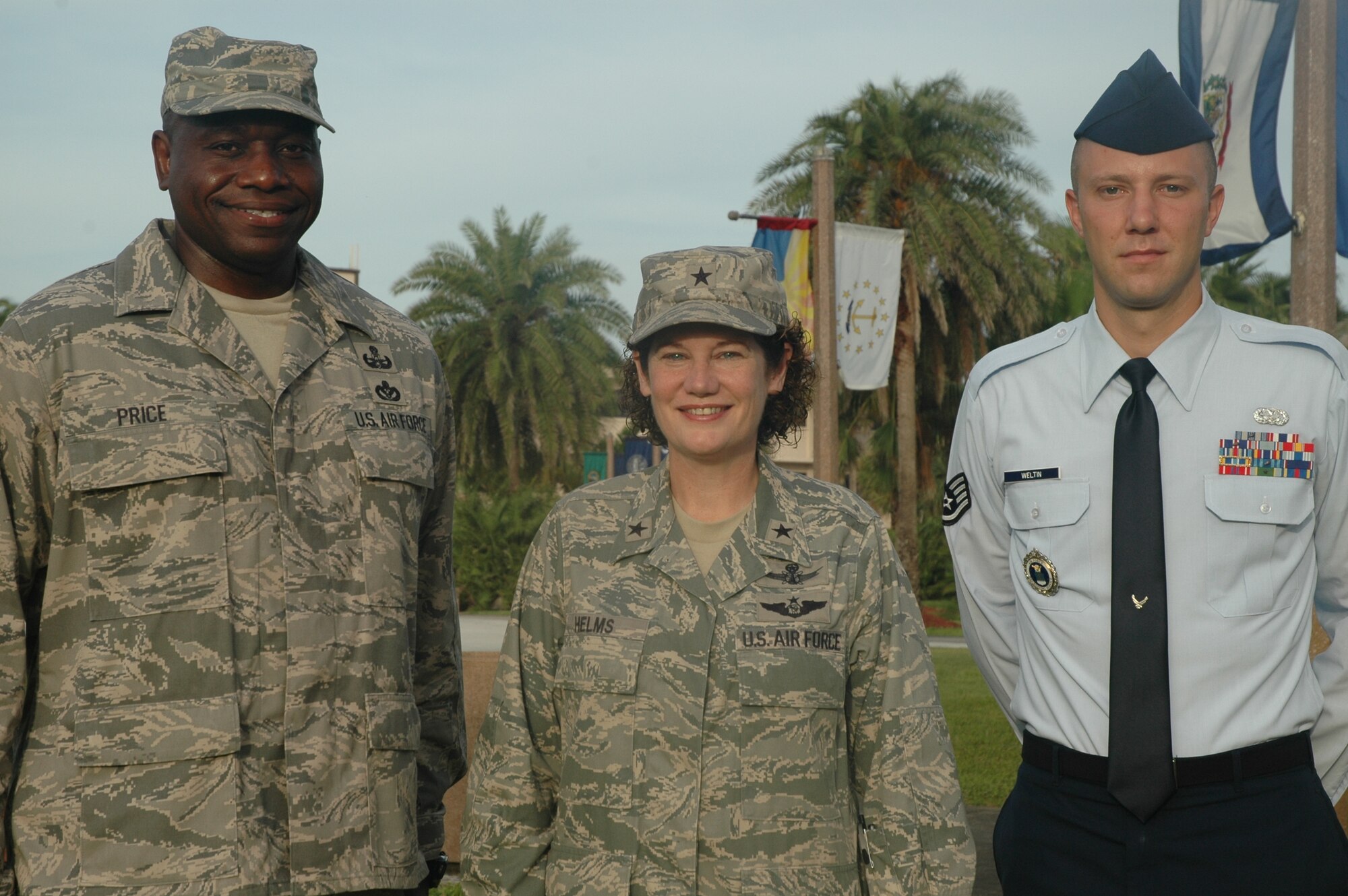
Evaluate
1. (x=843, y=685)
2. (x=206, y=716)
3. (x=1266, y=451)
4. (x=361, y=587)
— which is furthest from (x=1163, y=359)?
(x=206, y=716)

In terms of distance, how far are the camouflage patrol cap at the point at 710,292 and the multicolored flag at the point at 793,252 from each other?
10.0 meters

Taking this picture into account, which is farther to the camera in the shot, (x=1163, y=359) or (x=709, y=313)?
(x=1163, y=359)

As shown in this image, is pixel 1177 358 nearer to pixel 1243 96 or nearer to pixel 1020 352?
pixel 1020 352

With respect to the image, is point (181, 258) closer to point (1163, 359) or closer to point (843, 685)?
point (843, 685)

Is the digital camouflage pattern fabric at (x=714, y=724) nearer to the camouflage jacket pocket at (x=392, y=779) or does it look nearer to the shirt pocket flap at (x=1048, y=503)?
the camouflage jacket pocket at (x=392, y=779)

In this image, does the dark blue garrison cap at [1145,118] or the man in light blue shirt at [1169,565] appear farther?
the dark blue garrison cap at [1145,118]

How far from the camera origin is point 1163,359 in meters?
3.09

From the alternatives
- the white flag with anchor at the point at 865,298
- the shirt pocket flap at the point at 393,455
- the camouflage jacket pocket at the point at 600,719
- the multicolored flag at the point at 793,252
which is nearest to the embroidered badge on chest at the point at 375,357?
the shirt pocket flap at the point at 393,455

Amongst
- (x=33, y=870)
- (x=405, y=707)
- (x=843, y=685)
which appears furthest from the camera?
(x=405, y=707)

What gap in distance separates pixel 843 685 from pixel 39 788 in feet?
5.23

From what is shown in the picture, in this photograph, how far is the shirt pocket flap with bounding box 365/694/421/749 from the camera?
9.29ft

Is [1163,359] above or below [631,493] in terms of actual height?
above

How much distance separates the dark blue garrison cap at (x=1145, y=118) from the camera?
3.04 m

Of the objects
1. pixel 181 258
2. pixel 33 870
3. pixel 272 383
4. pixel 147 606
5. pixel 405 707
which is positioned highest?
pixel 181 258
